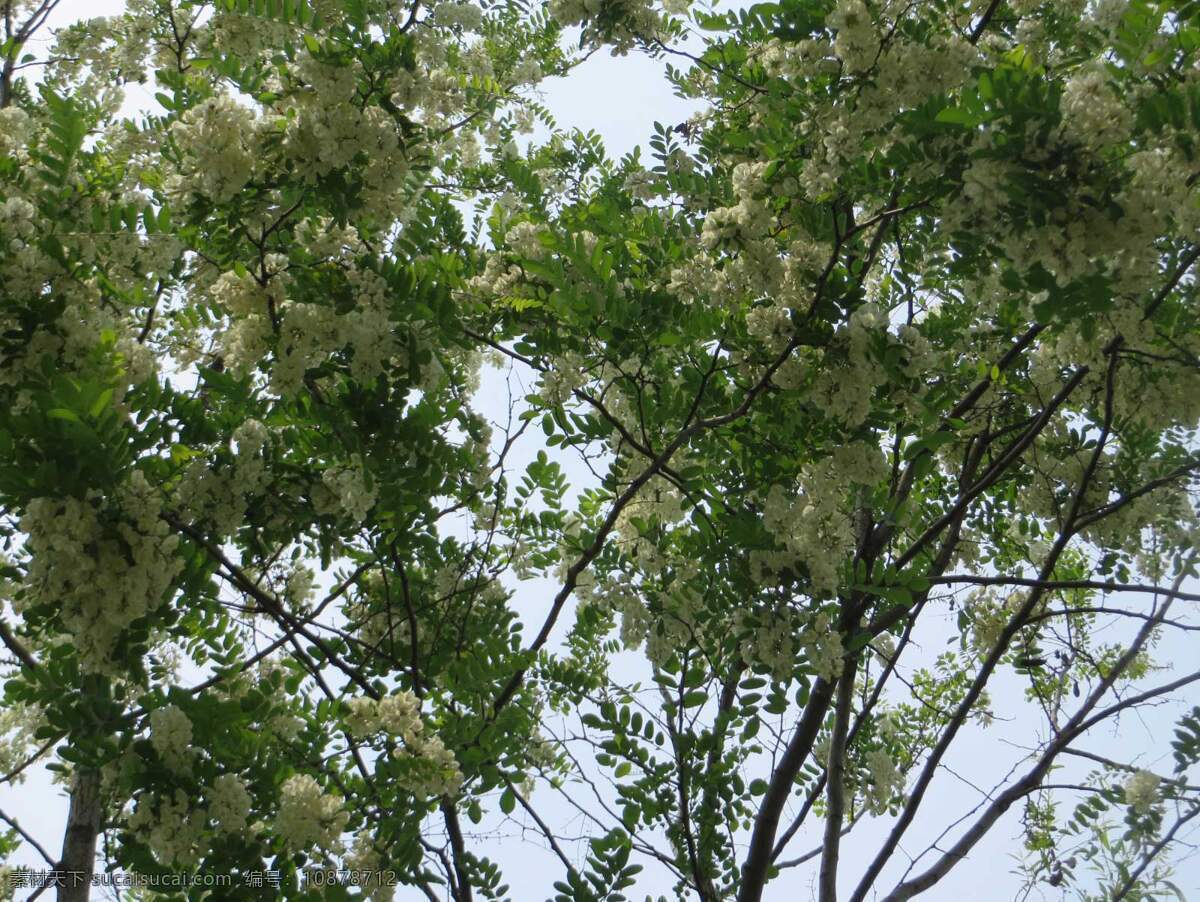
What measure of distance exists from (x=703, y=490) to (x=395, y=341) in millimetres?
1479

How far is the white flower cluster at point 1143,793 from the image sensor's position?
460cm

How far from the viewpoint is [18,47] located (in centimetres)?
610

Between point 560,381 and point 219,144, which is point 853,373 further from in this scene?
point 219,144

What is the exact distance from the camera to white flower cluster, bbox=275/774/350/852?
3041 millimetres

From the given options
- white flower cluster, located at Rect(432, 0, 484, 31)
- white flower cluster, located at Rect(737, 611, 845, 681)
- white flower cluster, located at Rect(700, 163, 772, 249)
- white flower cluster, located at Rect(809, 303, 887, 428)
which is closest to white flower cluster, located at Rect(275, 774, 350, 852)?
white flower cluster, located at Rect(737, 611, 845, 681)

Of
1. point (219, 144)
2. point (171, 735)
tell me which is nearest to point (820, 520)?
point (171, 735)

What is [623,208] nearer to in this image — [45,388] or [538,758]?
[538,758]

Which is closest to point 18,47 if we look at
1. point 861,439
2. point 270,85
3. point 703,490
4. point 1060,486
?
point 270,85

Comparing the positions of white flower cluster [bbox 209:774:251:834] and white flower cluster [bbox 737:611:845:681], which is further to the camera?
white flower cluster [bbox 737:611:845:681]

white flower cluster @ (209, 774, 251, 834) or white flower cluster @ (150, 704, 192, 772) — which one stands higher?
white flower cluster @ (150, 704, 192, 772)

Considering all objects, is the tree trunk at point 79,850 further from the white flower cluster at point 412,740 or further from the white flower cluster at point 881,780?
the white flower cluster at point 881,780

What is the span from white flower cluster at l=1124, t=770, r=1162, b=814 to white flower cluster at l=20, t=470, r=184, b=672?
4.16 m

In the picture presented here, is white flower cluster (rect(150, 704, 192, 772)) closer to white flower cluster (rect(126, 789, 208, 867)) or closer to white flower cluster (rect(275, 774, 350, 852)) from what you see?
white flower cluster (rect(126, 789, 208, 867))

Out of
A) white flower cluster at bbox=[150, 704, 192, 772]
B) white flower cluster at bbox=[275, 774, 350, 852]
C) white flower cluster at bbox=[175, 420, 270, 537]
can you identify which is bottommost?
white flower cluster at bbox=[275, 774, 350, 852]
